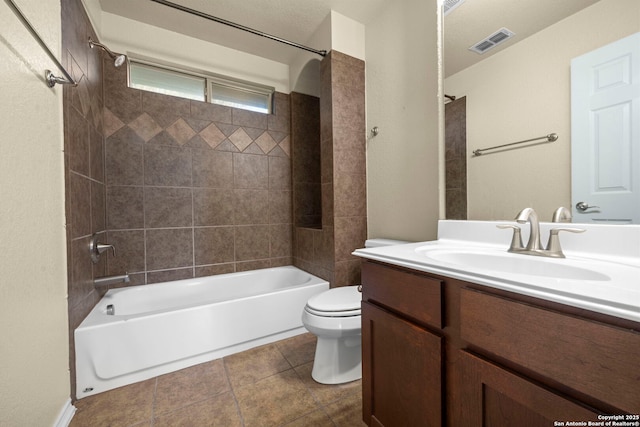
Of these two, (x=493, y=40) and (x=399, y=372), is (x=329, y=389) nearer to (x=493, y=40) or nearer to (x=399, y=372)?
(x=399, y=372)

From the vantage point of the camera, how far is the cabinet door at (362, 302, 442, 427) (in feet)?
2.49

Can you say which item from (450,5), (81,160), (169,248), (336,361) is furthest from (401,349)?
(169,248)

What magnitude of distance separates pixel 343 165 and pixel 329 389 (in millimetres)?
1490

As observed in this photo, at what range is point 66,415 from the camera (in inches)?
46.1

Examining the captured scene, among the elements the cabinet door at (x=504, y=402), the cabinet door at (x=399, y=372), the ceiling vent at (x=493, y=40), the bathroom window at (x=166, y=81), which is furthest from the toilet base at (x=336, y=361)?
the bathroom window at (x=166, y=81)

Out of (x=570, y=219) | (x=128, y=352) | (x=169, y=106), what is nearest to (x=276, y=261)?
(x=128, y=352)

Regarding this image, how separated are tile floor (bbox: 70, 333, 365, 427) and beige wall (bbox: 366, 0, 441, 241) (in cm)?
108

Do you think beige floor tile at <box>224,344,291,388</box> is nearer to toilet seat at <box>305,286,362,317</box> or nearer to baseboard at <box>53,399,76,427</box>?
toilet seat at <box>305,286,362,317</box>

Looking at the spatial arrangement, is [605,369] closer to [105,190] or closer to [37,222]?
[37,222]

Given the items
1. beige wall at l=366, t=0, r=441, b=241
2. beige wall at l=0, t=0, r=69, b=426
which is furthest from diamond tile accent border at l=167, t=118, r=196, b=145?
beige wall at l=366, t=0, r=441, b=241

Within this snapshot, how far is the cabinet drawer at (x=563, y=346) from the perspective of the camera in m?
0.43

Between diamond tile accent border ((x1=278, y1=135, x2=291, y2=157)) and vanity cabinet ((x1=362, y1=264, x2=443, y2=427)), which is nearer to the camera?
vanity cabinet ((x1=362, y1=264, x2=443, y2=427))

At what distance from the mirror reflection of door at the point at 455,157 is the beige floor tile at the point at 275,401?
4.13 ft

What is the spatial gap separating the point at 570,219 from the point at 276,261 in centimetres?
221
